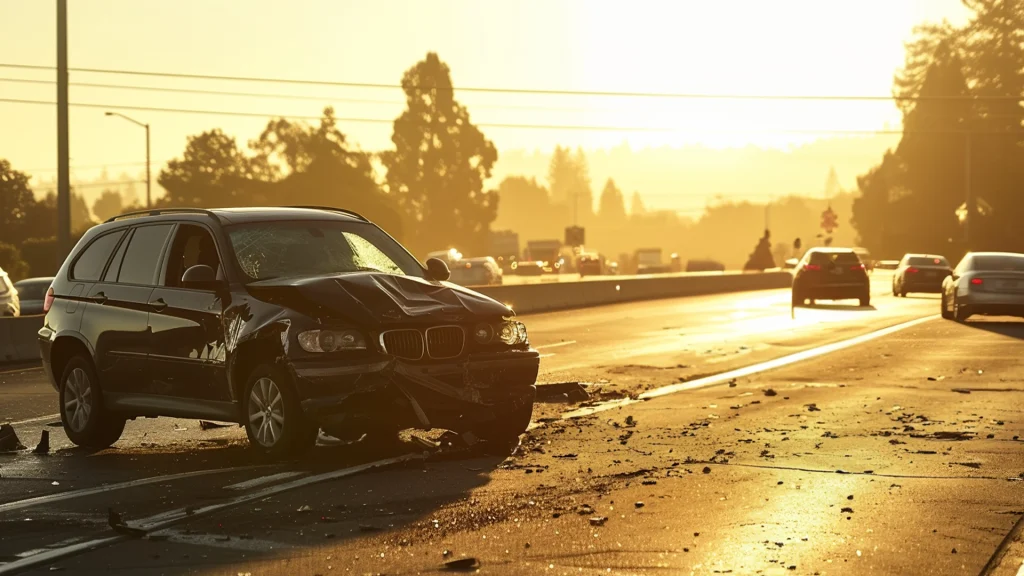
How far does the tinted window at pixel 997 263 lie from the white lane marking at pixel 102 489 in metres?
22.3

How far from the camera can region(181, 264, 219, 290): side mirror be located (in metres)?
10.1

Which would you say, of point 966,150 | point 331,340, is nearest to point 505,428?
point 331,340

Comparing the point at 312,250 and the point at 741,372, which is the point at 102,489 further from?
the point at 741,372

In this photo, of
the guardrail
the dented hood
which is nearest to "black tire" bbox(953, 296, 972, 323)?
the guardrail

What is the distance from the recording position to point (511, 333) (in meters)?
10.3

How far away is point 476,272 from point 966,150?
59918 millimetres

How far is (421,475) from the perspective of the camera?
30.3 feet

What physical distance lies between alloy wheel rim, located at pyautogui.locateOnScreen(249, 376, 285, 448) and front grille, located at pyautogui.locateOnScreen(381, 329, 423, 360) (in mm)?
805

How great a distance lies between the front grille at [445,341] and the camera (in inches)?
383

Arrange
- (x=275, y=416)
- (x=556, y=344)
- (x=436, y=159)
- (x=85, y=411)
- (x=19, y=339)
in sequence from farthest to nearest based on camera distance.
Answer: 1. (x=436, y=159)
2. (x=556, y=344)
3. (x=19, y=339)
4. (x=85, y=411)
5. (x=275, y=416)

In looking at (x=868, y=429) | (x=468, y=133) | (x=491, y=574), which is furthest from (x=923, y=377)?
(x=468, y=133)

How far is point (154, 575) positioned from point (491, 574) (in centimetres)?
144

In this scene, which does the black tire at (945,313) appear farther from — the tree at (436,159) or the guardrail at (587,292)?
the tree at (436,159)

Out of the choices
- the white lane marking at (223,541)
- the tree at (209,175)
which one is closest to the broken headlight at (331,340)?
the white lane marking at (223,541)
